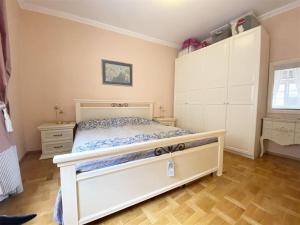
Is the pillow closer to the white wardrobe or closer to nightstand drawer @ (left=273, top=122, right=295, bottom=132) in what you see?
the white wardrobe

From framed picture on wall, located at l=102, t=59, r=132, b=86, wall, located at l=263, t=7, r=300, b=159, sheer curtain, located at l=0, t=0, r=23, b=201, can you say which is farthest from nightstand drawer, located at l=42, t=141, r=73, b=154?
wall, located at l=263, t=7, r=300, b=159

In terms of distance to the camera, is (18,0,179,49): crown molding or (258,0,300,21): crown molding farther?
(18,0,179,49): crown molding

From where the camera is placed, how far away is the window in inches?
98.5

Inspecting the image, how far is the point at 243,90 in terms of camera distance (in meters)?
2.64

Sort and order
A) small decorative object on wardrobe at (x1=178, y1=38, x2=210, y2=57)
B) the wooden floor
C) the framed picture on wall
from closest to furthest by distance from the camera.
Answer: the wooden floor, the framed picture on wall, small decorative object on wardrobe at (x1=178, y1=38, x2=210, y2=57)

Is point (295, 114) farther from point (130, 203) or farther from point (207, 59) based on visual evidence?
point (130, 203)

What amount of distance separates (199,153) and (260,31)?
233cm

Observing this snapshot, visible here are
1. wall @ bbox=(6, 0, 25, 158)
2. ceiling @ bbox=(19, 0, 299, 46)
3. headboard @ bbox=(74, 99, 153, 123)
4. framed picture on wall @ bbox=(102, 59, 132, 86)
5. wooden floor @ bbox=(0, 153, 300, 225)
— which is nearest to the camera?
wooden floor @ bbox=(0, 153, 300, 225)

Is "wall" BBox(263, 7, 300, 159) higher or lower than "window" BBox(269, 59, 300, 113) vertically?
higher

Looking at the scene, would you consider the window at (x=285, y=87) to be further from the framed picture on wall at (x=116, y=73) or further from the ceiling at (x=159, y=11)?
the framed picture on wall at (x=116, y=73)

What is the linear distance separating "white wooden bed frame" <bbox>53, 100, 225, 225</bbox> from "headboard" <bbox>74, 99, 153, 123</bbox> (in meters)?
2.01

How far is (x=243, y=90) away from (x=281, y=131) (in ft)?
2.99

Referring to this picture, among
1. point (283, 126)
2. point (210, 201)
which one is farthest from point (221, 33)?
point (210, 201)

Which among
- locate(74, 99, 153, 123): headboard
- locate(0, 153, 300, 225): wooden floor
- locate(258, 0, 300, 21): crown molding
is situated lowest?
locate(0, 153, 300, 225): wooden floor
